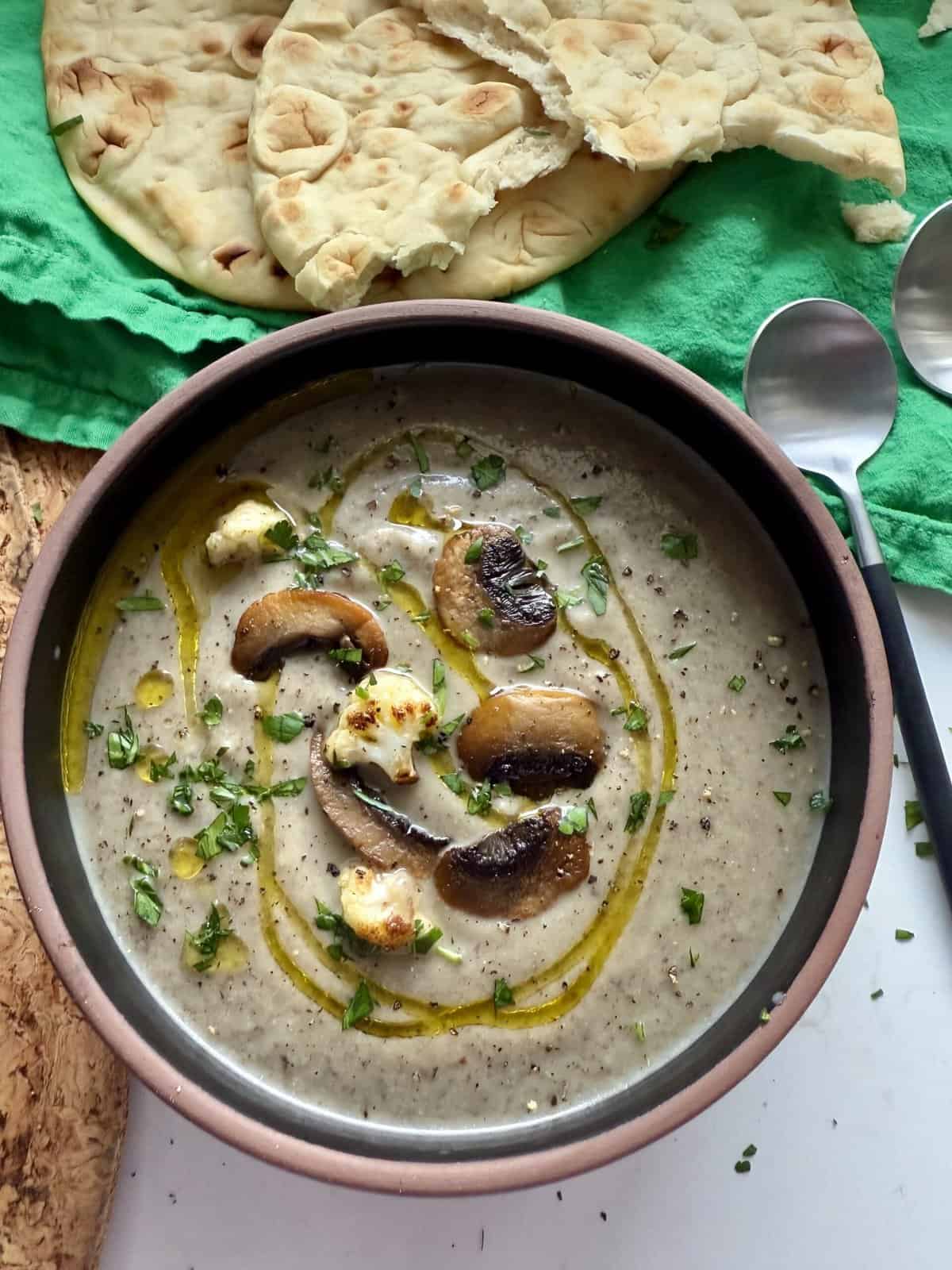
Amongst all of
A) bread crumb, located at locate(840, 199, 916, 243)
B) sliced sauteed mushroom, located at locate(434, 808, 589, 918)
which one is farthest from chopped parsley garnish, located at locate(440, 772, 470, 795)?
bread crumb, located at locate(840, 199, 916, 243)

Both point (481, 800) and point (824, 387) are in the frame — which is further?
point (824, 387)

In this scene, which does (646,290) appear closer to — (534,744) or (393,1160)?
(534,744)

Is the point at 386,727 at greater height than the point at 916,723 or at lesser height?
greater

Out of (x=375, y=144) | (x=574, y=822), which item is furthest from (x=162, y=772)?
(x=375, y=144)

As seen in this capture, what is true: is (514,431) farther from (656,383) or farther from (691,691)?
(691,691)

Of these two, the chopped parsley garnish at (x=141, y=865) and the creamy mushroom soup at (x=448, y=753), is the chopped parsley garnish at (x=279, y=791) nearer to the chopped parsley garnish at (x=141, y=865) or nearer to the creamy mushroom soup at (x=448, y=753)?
the creamy mushroom soup at (x=448, y=753)

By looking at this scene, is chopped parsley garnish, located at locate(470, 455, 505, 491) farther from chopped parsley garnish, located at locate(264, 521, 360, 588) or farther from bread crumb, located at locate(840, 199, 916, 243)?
bread crumb, located at locate(840, 199, 916, 243)
